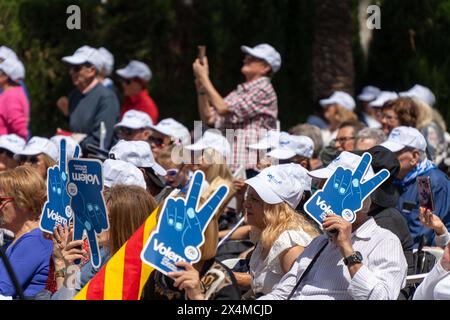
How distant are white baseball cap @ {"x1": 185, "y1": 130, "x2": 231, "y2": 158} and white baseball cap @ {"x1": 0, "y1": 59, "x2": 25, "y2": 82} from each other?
2.32m

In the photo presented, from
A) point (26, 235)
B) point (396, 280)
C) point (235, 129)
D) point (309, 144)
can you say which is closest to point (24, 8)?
point (235, 129)

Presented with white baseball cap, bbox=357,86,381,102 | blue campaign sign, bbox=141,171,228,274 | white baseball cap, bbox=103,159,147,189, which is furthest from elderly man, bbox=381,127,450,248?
white baseball cap, bbox=357,86,381,102

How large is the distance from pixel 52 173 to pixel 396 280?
1800 mm

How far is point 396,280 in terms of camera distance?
4.96m

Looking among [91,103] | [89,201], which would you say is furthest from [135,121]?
[89,201]

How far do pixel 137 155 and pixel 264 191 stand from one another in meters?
2.28

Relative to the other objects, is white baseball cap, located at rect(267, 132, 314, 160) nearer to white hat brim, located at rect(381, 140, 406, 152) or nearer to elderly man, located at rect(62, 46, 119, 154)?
white hat brim, located at rect(381, 140, 406, 152)

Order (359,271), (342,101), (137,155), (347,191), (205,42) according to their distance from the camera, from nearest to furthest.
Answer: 1. (359,271)
2. (347,191)
3. (137,155)
4. (342,101)
5. (205,42)

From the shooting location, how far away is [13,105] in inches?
396

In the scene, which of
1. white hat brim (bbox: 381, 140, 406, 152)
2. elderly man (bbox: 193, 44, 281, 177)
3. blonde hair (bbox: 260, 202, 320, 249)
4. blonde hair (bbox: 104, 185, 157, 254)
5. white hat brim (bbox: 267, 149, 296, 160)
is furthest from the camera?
elderly man (bbox: 193, 44, 281, 177)

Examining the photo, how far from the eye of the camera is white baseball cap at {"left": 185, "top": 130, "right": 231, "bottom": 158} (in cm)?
834

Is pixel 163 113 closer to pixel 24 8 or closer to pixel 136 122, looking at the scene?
pixel 24 8

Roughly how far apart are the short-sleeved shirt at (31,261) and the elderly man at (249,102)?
3.45 m

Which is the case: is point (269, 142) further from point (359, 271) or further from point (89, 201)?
point (359, 271)
